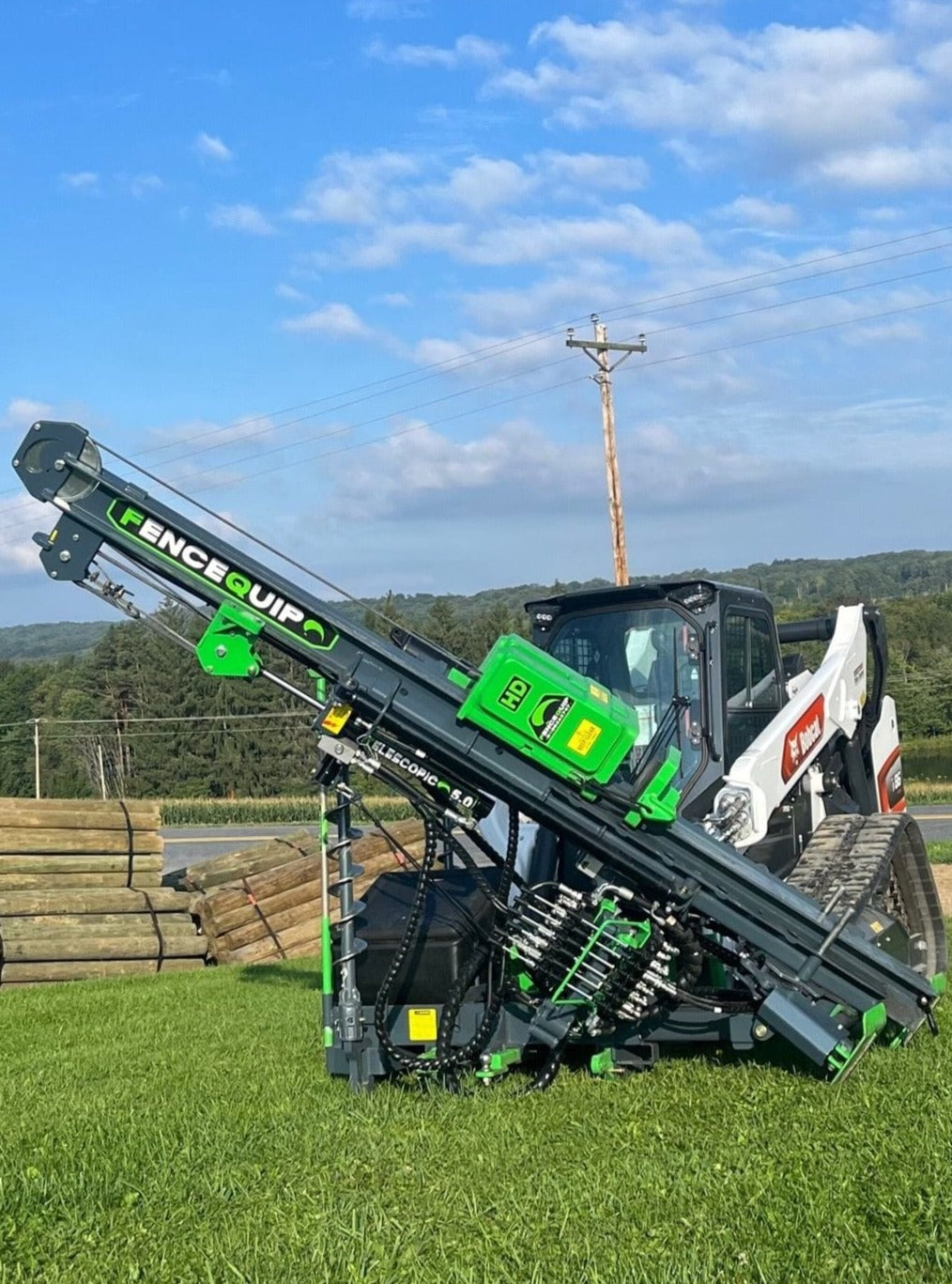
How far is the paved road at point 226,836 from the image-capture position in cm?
3173

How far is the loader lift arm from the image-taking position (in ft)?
23.4

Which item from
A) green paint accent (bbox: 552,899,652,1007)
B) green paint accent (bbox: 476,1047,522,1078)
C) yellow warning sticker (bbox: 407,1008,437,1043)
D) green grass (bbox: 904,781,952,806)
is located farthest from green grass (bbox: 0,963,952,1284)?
green grass (bbox: 904,781,952,806)

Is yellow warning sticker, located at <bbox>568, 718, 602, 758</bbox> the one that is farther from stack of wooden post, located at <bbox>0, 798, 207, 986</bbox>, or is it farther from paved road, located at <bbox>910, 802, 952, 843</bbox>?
paved road, located at <bbox>910, 802, 952, 843</bbox>

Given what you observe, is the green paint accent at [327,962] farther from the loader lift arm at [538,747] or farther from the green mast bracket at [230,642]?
the green mast bracket at [230,642]

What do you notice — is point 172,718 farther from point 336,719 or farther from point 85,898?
point 336,719

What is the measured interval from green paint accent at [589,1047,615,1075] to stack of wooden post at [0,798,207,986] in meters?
8.64

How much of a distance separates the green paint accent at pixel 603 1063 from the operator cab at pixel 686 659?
1.50 m

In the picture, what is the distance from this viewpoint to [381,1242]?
4953mm

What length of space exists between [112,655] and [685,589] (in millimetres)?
77011

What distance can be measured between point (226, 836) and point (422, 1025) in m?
36.3

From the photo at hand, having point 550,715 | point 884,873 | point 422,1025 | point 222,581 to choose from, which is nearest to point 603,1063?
point 422,1025

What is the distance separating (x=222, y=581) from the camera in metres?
7.53

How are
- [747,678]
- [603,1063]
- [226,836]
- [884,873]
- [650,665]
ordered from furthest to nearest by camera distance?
[226,836], [747,678], [650,665], [884,873], [603,1063]

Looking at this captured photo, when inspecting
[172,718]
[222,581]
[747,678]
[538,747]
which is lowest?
[172,718]
